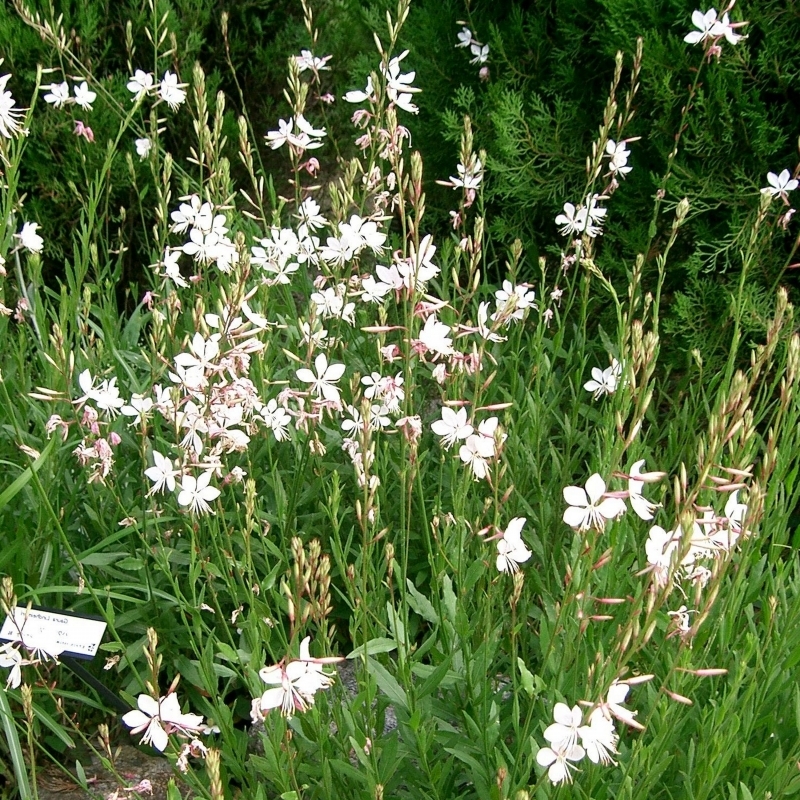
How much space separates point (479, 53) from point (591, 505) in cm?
253

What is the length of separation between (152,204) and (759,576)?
349 centimetres

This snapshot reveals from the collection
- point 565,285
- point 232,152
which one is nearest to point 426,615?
point 565,285

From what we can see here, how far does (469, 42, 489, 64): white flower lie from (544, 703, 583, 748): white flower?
8.40ft

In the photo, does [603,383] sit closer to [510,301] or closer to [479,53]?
[510,301]

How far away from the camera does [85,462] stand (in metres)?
1.89

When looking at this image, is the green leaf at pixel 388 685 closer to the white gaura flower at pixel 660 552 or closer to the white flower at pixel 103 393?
the white gaura flower at pixel 660 552

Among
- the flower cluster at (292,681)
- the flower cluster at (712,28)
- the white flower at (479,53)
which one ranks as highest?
the flower cluster at (712,28)

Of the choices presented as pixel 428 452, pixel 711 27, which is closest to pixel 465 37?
pixel 711 27

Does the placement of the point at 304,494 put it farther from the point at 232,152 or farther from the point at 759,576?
the point at 232,152

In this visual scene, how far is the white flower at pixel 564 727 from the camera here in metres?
1.14

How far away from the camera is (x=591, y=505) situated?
1.22 metres

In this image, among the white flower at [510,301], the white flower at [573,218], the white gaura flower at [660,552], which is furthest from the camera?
the white flower at [573,218]

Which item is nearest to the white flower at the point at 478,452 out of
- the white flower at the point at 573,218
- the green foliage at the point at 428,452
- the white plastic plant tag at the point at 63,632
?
the green foliage at the point at 428,452

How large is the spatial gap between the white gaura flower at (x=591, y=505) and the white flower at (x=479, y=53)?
234cm
